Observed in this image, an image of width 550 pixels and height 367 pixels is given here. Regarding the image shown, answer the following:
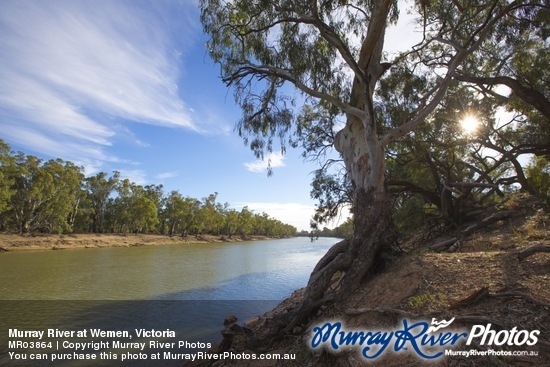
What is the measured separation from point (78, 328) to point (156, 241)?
3829cm

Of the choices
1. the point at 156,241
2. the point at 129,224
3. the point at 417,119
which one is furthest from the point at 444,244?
the point at 129,224

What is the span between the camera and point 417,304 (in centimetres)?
346

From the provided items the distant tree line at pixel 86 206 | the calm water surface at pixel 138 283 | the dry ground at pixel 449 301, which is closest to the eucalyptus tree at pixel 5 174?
the distant tree line at pixel 86 206

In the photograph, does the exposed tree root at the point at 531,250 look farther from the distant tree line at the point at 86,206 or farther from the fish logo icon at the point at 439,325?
the distant tree line at the point at 86,206

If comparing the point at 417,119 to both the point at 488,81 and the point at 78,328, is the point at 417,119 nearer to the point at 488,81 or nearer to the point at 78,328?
the point at 488,81

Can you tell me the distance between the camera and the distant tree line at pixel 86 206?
2978 centimetres

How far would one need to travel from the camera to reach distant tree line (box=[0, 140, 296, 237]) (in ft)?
97.7

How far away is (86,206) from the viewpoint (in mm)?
42594

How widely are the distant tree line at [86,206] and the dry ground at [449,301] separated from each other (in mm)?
31808

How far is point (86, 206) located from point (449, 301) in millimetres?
49385

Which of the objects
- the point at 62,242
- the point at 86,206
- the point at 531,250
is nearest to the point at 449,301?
the point at 531,250

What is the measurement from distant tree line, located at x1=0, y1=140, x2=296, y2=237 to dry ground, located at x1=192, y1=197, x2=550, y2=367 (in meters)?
31.8

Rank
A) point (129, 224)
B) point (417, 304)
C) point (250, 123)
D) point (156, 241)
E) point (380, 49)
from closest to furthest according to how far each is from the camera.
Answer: point (417, 304), point (380, 49), point (250, 123), point (156, 241), point (129, 224)

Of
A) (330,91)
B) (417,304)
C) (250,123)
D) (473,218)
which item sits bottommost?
(417,304)
